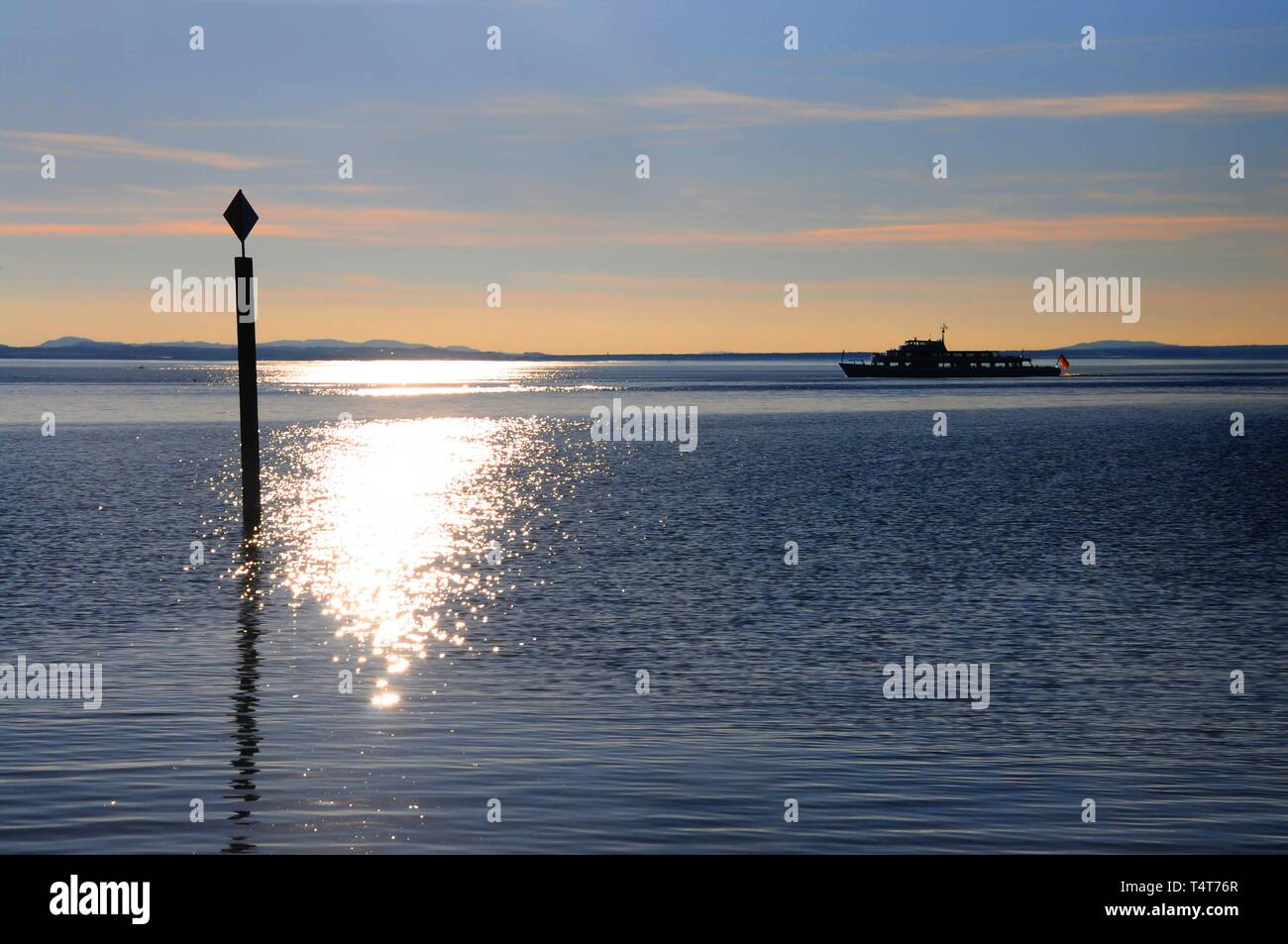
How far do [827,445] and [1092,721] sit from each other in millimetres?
77438

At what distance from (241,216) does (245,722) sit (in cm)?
2217

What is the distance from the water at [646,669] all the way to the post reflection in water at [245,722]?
0.25 feet

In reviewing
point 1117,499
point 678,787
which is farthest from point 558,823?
point 1117,499

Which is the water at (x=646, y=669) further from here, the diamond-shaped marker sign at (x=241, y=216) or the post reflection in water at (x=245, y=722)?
the diamond-shaped marker sign at (x=241, y=216)

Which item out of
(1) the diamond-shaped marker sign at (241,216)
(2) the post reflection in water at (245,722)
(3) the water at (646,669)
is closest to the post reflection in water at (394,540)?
(3) the water at (646,669)

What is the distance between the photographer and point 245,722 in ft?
58.2

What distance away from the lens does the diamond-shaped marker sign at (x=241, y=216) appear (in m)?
36.9

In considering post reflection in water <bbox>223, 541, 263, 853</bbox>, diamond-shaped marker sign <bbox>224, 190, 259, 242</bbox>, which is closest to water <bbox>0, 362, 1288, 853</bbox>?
post reflection in water <bbox>223, 541, 263, 853</bbox>

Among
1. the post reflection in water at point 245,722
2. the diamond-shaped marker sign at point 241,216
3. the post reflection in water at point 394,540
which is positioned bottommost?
the post reflection in water at point 245,722

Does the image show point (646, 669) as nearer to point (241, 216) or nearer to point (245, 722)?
point (245, 722)

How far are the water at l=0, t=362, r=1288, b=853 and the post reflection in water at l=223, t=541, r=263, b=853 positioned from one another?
76 mm

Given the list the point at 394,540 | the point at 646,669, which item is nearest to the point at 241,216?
the point at 394,540
